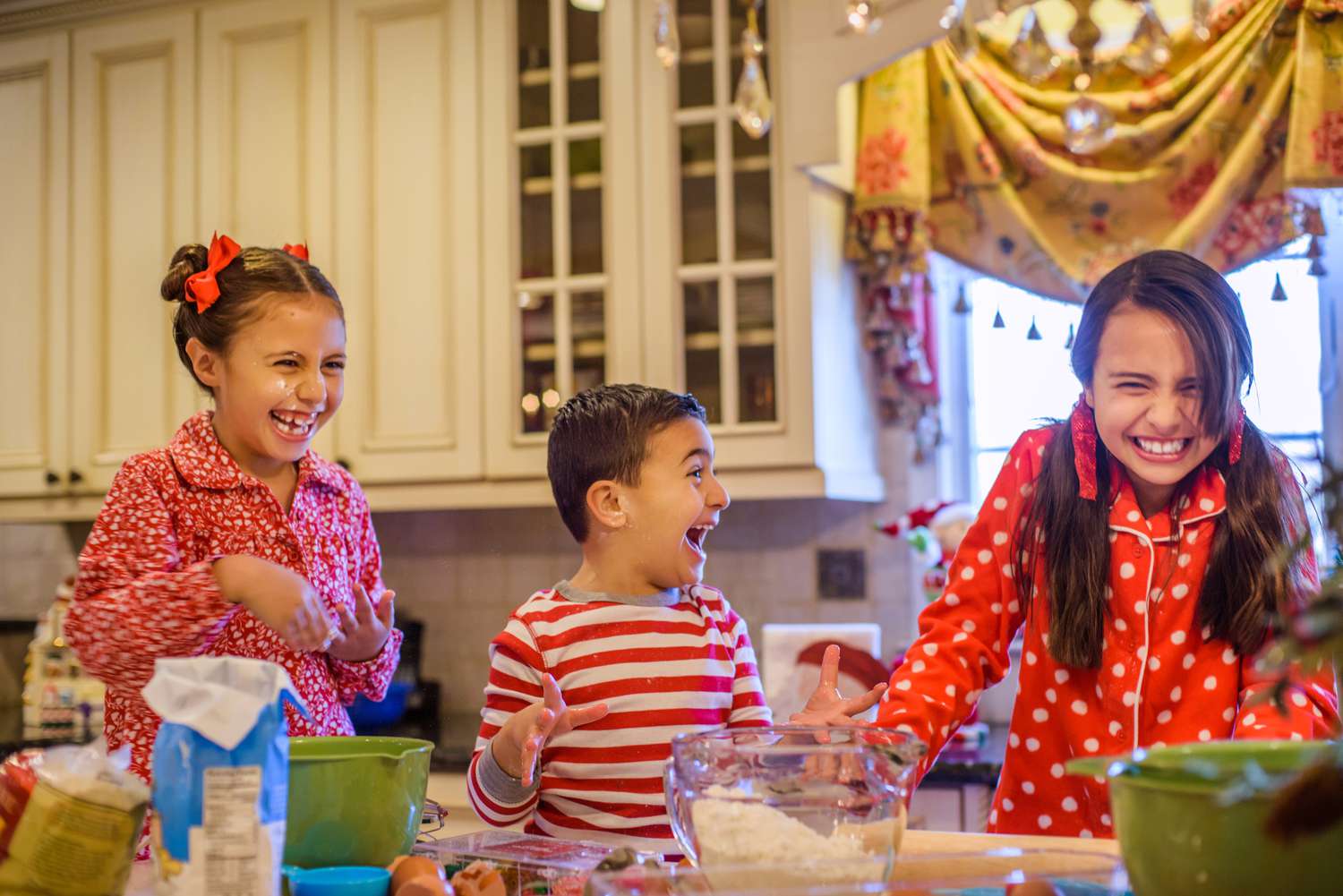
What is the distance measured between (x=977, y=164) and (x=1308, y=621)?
237cm

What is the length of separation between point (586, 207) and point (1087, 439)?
1.67 metres

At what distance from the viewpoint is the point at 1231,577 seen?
1314 millimetres

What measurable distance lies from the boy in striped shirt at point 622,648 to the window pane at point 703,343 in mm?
1286

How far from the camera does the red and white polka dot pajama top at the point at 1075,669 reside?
132cm

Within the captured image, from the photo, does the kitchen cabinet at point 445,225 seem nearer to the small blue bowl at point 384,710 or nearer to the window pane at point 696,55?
the window pane at point 696,55

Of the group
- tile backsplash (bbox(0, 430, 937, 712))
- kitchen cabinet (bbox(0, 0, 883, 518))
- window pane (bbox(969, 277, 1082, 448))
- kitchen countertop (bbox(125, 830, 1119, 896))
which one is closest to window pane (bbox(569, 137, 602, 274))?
kitchen cabinet (bbox(0, 0, 883, 518))

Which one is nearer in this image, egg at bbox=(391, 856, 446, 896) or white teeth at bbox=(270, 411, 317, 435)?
egg at bbox=(391, 856, 446, 896)

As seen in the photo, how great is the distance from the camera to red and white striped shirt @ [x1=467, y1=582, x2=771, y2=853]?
1.26 meters

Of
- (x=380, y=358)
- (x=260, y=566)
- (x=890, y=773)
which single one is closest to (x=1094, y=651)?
(x=890, y=773)

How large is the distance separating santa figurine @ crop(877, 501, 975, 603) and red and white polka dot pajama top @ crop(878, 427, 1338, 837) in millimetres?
1223

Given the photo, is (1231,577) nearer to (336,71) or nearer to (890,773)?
(890,773)

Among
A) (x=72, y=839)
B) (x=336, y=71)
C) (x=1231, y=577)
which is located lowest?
(x=72, y=839)

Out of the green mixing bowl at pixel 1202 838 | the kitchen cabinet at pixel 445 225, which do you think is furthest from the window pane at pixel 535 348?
the green mixing bowl at pixel 1202 838

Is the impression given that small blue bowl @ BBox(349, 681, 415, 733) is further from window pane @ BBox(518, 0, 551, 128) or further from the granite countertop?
window pane @ BBox(518, 0, 551, 128)
